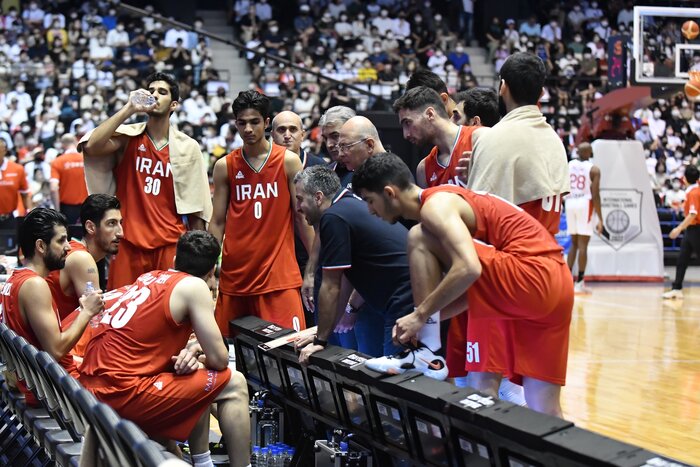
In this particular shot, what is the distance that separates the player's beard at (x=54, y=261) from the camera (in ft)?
16.4

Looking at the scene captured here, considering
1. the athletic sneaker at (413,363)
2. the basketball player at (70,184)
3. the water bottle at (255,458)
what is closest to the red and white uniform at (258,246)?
the water bottle at (255,458)

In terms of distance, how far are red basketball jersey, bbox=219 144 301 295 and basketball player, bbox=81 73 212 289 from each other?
0.26 metres

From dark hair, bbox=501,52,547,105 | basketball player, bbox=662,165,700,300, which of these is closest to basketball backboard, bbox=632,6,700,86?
basketball player, bbox=662,165,700,300

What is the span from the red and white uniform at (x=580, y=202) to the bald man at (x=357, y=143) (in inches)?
347

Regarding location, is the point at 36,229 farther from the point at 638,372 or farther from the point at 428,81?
the point at 638,372

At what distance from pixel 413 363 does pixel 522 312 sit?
0.45 metres

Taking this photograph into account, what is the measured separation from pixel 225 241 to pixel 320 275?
1.01 m

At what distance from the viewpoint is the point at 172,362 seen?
4.48m

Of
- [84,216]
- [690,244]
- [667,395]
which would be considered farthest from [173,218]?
[690,244]

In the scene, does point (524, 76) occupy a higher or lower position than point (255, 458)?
higher

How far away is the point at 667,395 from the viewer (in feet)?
23.8

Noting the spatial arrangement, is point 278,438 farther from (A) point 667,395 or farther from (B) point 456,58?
(B) point 456,58

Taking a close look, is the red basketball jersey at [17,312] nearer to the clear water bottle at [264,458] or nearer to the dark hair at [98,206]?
the dark hair at [98,206]

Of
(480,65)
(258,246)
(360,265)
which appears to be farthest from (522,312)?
(480,65)
